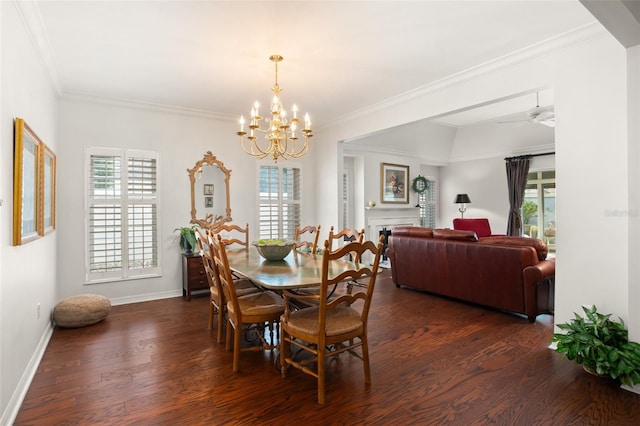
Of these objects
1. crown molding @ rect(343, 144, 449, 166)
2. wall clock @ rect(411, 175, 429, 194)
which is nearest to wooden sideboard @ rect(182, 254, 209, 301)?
crown molding @ rect(343, 144, 449, 166)

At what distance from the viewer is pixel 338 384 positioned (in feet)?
8.23

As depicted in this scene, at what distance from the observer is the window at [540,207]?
7.36m

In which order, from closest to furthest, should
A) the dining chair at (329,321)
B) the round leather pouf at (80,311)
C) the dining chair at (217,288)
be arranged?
the dining chair at (329,321)
the dining chair at (217,288)
the round leather pouf at (80,311)

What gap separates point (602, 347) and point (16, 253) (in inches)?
162

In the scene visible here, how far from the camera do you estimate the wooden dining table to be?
8.00 ft

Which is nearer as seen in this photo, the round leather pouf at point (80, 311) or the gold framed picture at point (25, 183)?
the gold framed picture at point (25, 183)

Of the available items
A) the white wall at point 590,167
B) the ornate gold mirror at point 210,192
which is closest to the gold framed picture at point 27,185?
the ornate gold mirror at point 210,192

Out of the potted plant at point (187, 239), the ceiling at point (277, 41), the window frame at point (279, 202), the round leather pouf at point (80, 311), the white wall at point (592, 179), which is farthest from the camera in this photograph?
the window frame at point (279, 202)

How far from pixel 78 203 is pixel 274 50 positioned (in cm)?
326

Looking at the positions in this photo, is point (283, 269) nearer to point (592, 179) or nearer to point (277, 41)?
point (277, 41)

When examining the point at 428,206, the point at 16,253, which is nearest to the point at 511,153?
the point at 428,206

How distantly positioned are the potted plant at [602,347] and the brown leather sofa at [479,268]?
1.09 metres

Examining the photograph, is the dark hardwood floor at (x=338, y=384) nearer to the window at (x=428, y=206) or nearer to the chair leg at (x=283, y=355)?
the chair leg at (x=283, y=355)

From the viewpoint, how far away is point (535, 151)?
7355 mm
